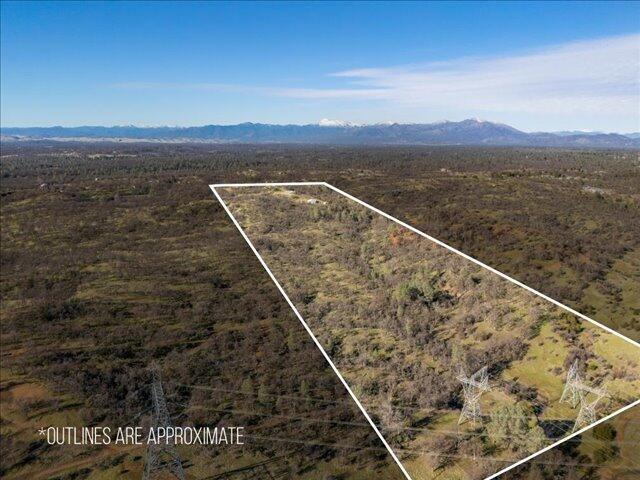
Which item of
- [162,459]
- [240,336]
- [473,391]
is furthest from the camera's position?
[240,336]

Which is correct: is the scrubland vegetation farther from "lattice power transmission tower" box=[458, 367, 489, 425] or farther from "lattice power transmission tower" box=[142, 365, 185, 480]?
"lattice power transmission tower" box=[142, 365, 185, 480]

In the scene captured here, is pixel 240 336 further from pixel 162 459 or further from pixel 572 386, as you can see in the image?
pixel 572 386

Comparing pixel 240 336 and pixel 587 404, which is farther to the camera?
pixel 240 336

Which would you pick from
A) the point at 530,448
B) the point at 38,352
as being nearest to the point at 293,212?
the point at 530,448

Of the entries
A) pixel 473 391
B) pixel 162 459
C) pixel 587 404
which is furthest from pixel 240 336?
pixel 587 404

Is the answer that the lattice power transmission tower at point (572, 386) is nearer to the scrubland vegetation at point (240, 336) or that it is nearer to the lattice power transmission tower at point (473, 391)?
the scrubland vegetation at point (240, 336)

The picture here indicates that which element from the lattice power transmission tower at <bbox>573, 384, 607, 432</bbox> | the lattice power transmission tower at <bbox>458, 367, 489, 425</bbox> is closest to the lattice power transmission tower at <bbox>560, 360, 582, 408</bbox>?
the lattice power transmission tower at <bbox>573, 384, 607, 432</bbox>

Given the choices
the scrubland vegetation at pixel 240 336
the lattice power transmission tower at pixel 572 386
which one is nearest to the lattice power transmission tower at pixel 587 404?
the lattice power transmission tower at pixel 572 386

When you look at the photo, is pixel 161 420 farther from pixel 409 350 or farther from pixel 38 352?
pixel 409 350
